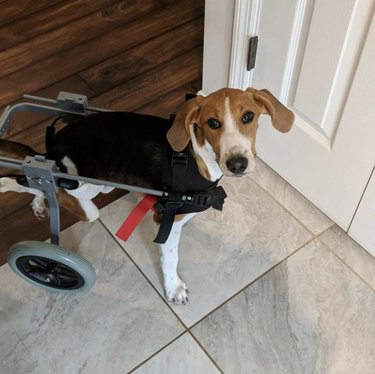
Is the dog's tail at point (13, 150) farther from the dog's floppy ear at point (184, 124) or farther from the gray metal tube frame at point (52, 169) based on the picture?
the dog's floppy ear at point (184, 124)

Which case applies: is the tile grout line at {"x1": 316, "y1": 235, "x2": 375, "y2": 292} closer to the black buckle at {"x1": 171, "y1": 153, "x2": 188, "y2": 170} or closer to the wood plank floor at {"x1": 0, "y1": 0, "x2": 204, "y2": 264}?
the black buckle at {"x1": 171, "y1": 153, "x2": 188, "y2": 170}

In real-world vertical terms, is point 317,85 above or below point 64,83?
above

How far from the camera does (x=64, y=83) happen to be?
246 centimetres

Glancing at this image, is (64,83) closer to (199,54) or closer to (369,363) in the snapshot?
(199,54)

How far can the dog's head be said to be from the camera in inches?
48.1

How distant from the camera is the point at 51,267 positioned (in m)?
1.56

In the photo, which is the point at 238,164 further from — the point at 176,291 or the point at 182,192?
the point at 176,291

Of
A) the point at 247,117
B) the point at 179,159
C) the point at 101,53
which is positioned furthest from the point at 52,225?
the point at 101,53

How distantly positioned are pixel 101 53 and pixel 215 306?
60.2 inches

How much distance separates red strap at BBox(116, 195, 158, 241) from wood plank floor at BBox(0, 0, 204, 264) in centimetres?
90

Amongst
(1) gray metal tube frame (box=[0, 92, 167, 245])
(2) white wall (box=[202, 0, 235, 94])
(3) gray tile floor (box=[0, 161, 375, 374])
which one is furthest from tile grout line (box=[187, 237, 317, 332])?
(2) white wall (box=[202, 0, 235, 94])

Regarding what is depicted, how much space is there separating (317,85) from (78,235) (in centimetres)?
104

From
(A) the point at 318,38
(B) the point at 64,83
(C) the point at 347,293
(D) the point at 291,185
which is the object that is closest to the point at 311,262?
(C) the point at 347,293

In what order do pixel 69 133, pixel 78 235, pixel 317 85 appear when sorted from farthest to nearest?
pixel 78 235 < pixel 317 85 < pixel 69 133
